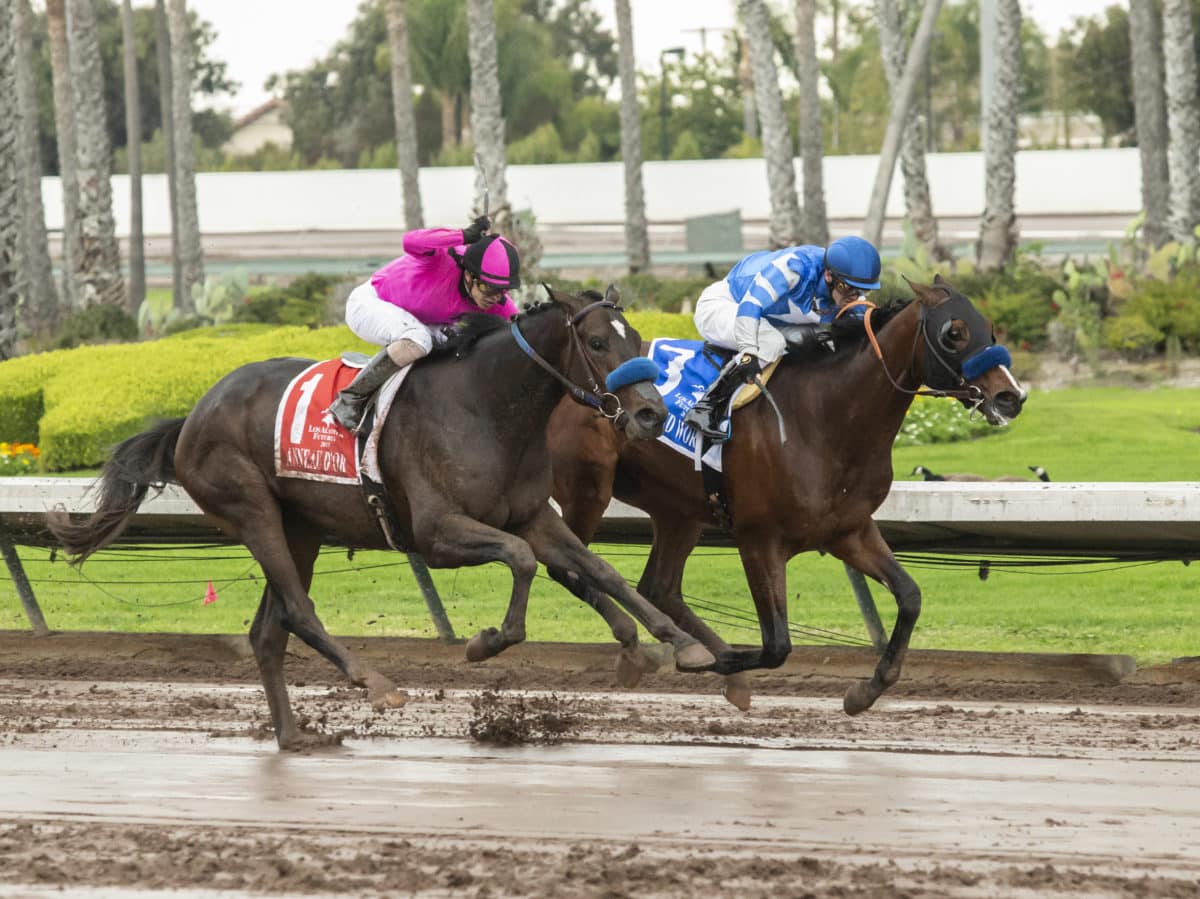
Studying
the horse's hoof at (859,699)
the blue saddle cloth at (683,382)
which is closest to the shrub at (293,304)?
the blue saddle cloth at (683,382)

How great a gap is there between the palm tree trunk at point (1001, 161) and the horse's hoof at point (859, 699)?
556 inches

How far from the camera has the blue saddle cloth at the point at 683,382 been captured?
23.9 feet

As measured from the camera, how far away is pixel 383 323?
6.90 m

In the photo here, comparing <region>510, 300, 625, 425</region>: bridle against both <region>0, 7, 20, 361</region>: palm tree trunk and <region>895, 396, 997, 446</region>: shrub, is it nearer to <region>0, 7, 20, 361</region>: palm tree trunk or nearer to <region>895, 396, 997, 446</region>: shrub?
<region>895, 396, 997, 446</region>: shrub

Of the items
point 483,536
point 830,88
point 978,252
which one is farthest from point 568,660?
point 830,88

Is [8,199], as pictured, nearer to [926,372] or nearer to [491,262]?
[491,262]

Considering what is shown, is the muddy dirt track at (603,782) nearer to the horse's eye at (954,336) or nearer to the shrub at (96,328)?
the horse's eye at (954,336)

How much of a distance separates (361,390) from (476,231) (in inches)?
27.7

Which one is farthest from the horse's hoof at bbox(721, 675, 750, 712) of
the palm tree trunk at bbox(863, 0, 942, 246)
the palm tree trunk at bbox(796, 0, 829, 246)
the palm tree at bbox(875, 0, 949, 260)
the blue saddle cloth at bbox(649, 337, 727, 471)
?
the palm tree trunk at bbox(796, 0, 829, 246)

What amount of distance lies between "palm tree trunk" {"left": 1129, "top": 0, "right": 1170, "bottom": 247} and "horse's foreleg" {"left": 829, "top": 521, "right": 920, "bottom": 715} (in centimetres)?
1406

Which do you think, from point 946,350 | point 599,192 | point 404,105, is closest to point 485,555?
point 946,350

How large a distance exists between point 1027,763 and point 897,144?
10840 millimetres

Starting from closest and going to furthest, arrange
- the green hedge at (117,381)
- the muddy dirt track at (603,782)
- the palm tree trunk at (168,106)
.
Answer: the muddy dirt track at (603,782)
the green hedge at (117,381)
the palm tree trunk at (168,106)

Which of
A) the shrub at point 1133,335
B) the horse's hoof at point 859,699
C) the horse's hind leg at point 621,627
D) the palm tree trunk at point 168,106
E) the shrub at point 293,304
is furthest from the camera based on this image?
the palm tree trunk at point 168,106
